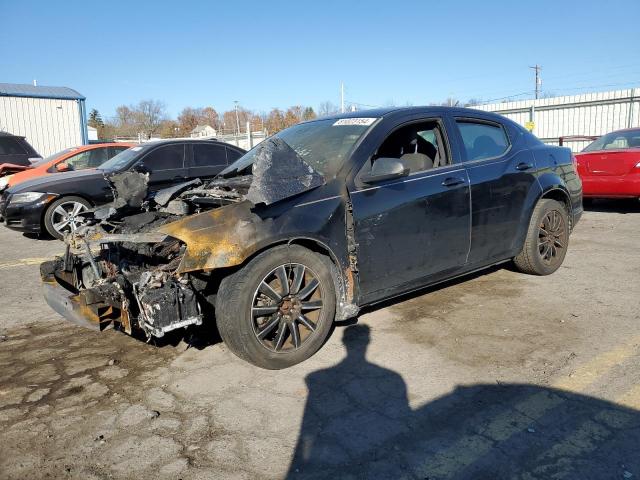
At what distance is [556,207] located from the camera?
515 cm

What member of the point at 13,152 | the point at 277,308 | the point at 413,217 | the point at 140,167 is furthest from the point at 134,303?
the point at 13,152

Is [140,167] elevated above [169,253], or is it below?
above

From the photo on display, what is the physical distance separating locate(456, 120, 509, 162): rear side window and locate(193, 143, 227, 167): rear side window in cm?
537

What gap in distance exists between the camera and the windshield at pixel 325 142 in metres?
3.77

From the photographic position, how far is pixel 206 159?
875cm

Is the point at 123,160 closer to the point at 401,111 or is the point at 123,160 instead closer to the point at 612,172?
the point at 401,111

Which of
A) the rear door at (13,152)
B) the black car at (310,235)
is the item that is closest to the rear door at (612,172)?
the black car at (310,235)

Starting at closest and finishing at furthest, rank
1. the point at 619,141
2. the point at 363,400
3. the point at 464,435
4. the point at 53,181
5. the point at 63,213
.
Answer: the point at 464,435
the point at 363,400
the point at 53,181
the point at 63,213
the point at 619,141

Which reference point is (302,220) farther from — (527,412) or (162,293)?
(527,412)

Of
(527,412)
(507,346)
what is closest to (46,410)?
(527,412)

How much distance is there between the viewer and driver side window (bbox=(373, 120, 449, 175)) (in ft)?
13.5

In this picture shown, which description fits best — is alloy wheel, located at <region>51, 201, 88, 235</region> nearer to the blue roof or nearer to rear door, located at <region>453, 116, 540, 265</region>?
rear door, located at <region>453, 116, 540, 265</region>

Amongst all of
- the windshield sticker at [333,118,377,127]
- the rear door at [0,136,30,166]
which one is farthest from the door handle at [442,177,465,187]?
the rear door at [0,136,30,166]

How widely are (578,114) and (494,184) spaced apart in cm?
2049
